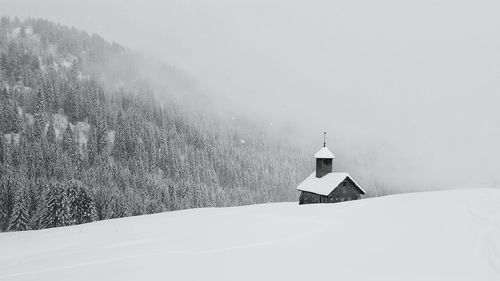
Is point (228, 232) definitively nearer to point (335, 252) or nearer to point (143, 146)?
point (335, 252)

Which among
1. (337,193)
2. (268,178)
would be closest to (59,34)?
(268,178)

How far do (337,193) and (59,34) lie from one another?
214042 mm

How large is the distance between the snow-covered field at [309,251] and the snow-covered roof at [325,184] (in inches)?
908

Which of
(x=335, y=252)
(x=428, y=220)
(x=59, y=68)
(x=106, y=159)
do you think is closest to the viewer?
(x=335, y=252)

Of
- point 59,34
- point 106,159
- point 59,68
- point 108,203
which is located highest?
point 59,34

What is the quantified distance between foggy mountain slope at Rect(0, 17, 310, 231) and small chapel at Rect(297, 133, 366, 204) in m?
51.3

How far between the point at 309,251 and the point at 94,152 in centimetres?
13779

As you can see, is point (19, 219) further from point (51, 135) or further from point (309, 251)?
point (309, 251)

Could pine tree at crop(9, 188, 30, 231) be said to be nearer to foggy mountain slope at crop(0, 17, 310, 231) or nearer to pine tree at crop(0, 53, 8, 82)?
foggy mountain slope at crop(0, 17, 310, 231)

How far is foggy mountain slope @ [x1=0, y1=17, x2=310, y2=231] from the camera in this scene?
90250 mm

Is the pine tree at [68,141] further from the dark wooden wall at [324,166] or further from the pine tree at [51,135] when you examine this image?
the dark wooden wall at [324,166]

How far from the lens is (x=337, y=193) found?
41.7 metres

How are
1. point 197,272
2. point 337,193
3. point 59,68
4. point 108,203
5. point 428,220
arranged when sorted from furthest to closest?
point 59,68 < point 108,203 < point 337,193 < point 428,220 < point 197,272

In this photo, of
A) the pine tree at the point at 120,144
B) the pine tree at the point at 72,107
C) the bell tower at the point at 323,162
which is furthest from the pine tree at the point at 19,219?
the pine tree at the point at 72,107
